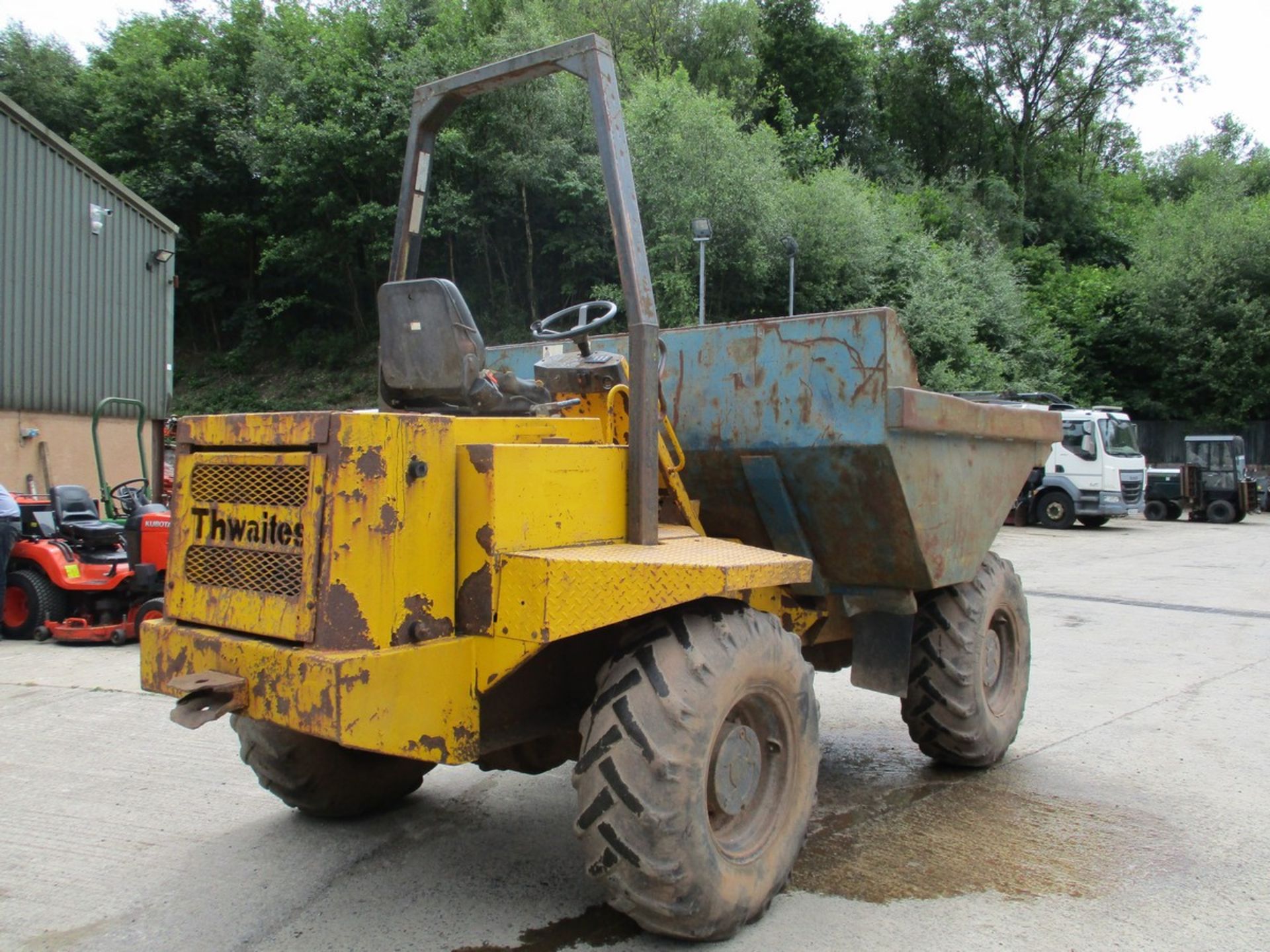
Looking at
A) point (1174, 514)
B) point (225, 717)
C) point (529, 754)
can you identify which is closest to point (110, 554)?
point (225, 717)

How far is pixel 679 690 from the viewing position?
3.29 m

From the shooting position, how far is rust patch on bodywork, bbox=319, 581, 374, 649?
3.10 m

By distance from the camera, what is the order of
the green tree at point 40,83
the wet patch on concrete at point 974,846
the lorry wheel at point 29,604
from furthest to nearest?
the green tree at point 40,83, the lorry wheel at point 29,604, the wet patch on concrete at point 974,846

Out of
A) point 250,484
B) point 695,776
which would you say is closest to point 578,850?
point 695,776

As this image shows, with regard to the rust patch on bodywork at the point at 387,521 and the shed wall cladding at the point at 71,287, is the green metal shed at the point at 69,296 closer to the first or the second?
the shed wall cladding at the point at 71,287

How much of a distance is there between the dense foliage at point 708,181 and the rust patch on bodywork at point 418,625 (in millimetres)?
16313

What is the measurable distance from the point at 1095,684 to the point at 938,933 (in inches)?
183

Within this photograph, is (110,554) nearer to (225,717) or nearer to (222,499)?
(225,717)

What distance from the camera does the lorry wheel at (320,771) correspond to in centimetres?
420

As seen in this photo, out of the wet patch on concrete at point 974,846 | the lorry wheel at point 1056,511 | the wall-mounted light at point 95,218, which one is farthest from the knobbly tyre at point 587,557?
the lorry wheel at point 1056,511

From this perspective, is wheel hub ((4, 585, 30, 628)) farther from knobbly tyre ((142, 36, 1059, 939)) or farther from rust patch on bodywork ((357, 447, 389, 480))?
rust patch on bodywork ((357, 447, 389, 480))

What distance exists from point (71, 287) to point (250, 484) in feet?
52.9

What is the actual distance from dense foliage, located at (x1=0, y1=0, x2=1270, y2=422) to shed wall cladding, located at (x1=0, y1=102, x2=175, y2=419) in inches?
242

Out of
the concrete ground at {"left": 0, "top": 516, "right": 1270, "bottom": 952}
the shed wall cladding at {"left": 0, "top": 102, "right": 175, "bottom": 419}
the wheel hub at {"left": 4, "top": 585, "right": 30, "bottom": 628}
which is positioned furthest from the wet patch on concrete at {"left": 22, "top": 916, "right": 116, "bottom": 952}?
the shed wall cladding at {"left": 0, "top": 102, "right": 175, "bottom": 419}
